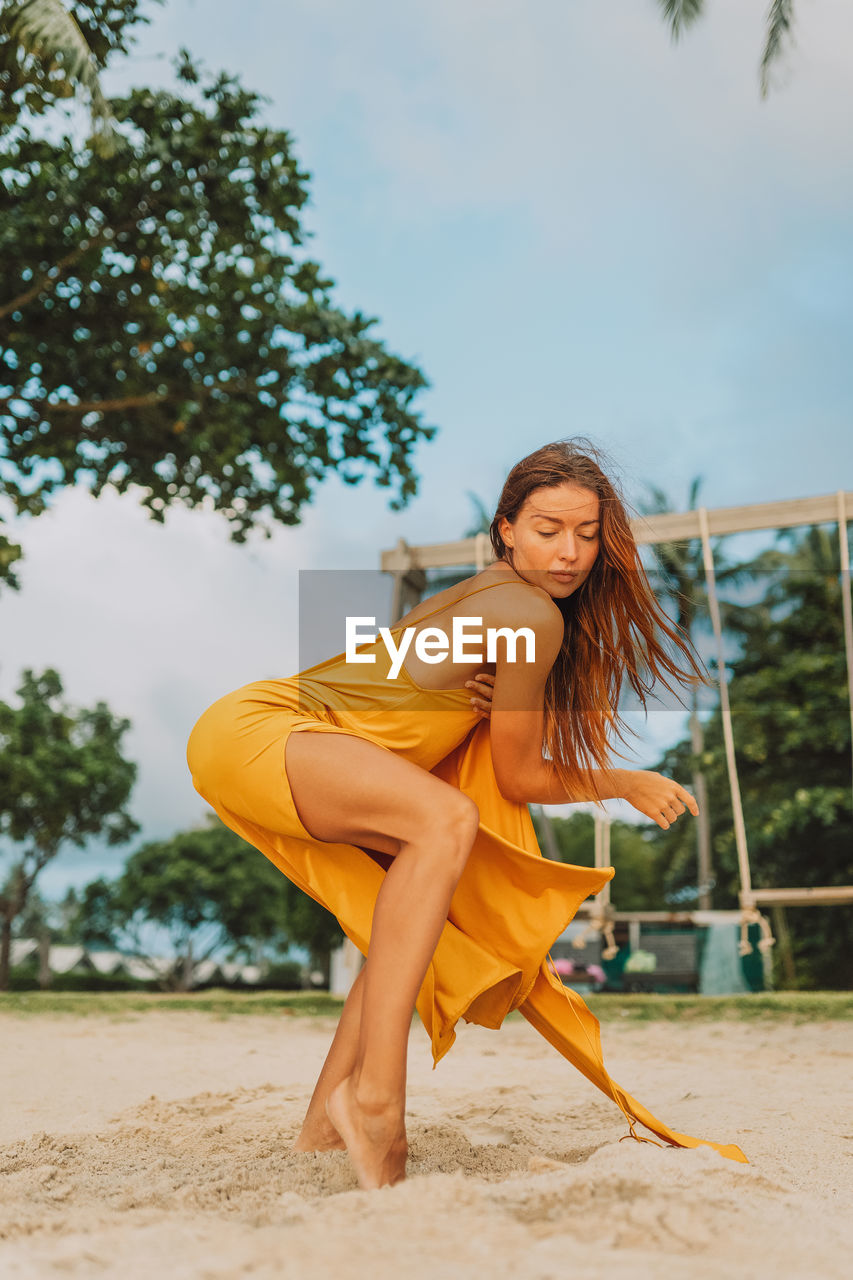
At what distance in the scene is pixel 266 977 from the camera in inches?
1501

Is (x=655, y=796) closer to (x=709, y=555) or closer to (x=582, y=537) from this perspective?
(x=582, y=537)

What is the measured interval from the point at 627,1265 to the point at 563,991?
107cm

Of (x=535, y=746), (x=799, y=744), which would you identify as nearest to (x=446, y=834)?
(x=535, y=746)

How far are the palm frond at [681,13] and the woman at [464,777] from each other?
862 cm

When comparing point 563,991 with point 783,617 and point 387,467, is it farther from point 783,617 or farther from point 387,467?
point 783,617

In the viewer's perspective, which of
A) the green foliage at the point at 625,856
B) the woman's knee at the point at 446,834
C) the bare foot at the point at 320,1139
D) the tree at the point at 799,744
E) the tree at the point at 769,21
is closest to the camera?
the woman's knee at the point at 446,834

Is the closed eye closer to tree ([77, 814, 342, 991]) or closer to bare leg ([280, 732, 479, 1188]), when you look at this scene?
bare leg ([280, 732, 479, 1188])

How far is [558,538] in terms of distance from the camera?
237 cm

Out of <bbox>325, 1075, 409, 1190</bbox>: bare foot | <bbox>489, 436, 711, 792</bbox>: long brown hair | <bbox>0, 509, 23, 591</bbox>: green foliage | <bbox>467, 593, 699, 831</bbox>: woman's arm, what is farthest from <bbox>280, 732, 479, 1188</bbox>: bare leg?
<bbox>0, 509, 23, 591</bbox>: green foliage

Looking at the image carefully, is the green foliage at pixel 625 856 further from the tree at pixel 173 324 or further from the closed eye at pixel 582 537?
the closed eye at pixel 582 537

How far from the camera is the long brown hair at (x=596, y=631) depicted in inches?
96.3

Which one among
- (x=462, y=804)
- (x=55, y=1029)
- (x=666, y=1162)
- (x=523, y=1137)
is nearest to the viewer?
(x=666, y=1162)

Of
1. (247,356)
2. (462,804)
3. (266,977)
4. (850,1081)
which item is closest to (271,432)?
(247,356)

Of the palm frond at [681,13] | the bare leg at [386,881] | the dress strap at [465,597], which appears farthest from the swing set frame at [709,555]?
the palm frond at [681,13]
